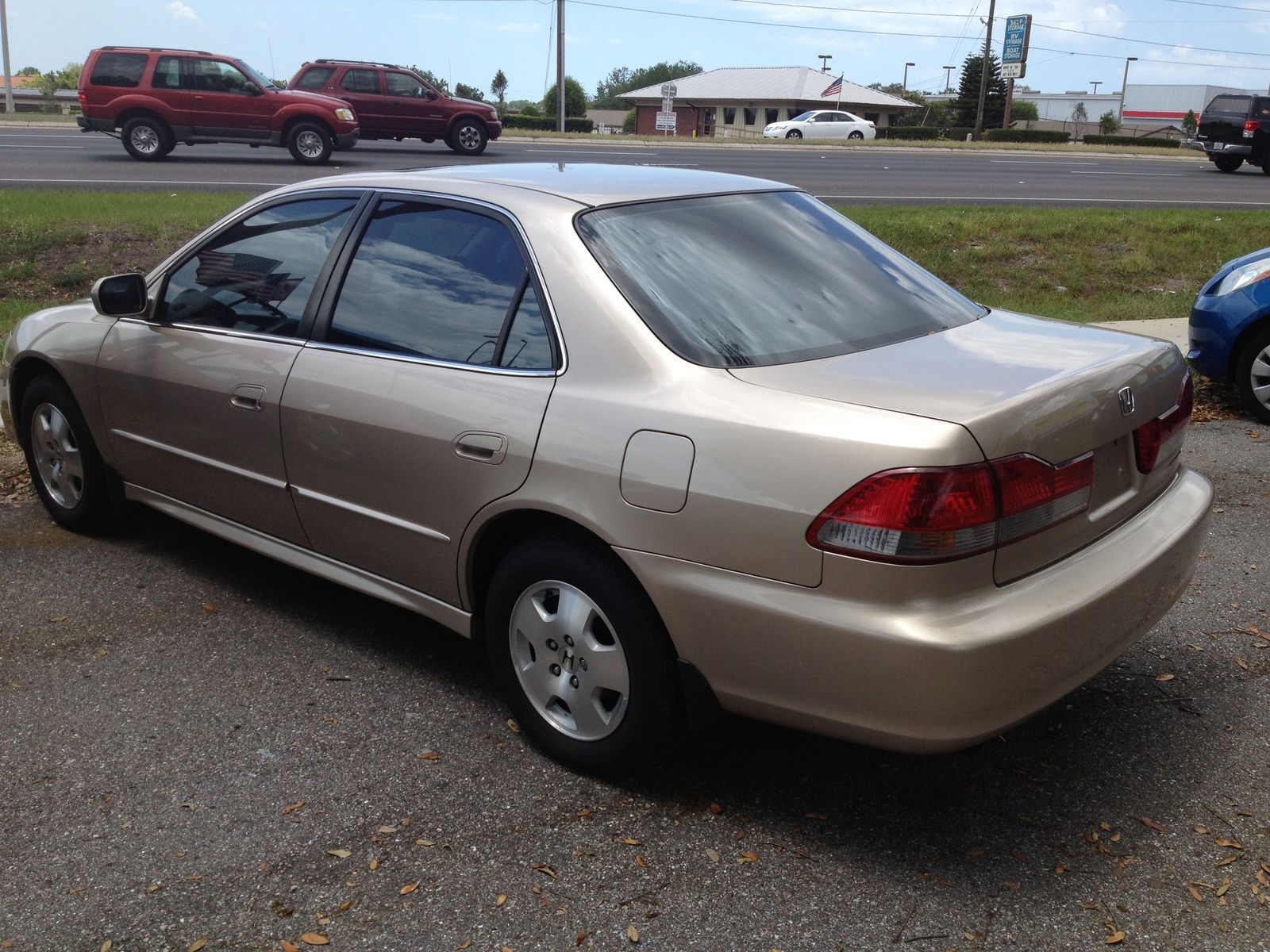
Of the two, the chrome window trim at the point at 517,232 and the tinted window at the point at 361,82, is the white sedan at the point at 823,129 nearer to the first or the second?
the tinted window at the point at 361,82

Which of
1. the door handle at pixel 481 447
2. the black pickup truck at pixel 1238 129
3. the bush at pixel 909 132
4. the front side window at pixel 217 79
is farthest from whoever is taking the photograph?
the bush at pixel 909 132

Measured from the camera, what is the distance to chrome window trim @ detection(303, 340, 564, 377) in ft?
11.2

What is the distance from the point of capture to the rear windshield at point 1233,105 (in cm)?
2641

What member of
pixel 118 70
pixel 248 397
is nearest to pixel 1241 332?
pixel 248 397

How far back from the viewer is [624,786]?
3426 millimetres

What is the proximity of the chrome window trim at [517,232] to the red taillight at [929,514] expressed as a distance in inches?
37.9

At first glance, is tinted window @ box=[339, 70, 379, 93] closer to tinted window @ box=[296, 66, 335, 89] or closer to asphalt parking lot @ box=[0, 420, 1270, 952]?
tinted window @ box=[296, 66, 335, 89]

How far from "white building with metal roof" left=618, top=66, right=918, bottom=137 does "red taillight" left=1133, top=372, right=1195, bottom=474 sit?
71.8m

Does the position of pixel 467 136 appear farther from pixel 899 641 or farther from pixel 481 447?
pixel 899 641

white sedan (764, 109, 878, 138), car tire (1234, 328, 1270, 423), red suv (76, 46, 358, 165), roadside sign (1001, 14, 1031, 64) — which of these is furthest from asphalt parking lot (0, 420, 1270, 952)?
roadside sign (1001, 14, 1031, 64)

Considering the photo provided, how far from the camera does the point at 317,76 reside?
2520 cm

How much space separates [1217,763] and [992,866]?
0.95m

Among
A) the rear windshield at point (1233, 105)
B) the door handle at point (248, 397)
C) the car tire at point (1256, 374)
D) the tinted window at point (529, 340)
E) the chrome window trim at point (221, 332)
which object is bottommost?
the car tire at point (1256, 374)

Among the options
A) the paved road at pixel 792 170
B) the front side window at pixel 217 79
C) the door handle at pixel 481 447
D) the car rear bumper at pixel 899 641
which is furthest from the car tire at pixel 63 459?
the front side window at pixel 217 79
